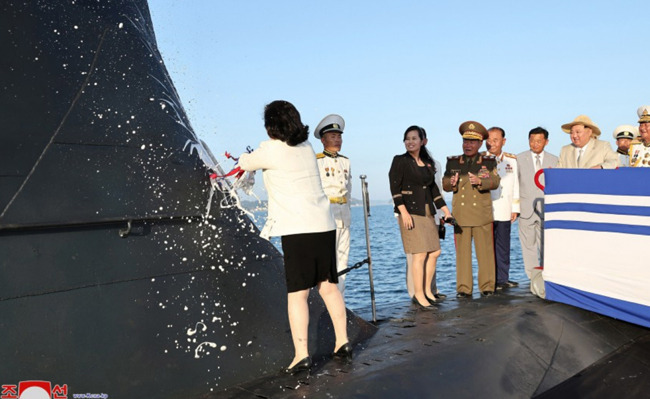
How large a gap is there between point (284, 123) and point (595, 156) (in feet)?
17.7

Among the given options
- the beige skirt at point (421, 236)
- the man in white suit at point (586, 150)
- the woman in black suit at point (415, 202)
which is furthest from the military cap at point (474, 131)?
the man in white suit at point (586, 150)

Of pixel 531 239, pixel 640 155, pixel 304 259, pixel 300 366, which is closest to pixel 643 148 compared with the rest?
pixel 640 155

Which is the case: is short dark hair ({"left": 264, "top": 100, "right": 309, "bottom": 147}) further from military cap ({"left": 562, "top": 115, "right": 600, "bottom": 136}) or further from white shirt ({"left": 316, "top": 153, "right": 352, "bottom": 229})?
military cap ({"left": 562, "top": 115, "right": 600, "bottom": 136})

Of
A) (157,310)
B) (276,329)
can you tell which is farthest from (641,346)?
(157,310)

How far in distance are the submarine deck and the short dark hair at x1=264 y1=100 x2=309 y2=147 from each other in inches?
65.2

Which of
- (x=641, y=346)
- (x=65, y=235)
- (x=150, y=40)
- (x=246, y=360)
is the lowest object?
(x=641, y=346)

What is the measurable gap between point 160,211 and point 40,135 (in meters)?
0.86

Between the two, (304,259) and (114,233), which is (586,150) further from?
(114,233)

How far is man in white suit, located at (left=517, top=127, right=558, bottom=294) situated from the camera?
30.1 ft

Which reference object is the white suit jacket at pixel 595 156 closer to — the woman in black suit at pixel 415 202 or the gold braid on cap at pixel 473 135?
the gold braid on cap at pixel 473 135

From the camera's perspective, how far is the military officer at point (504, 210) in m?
8.64

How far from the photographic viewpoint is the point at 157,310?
159 inches

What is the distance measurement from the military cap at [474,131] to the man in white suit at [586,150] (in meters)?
1.53

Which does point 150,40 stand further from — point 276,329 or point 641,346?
point 641,346
